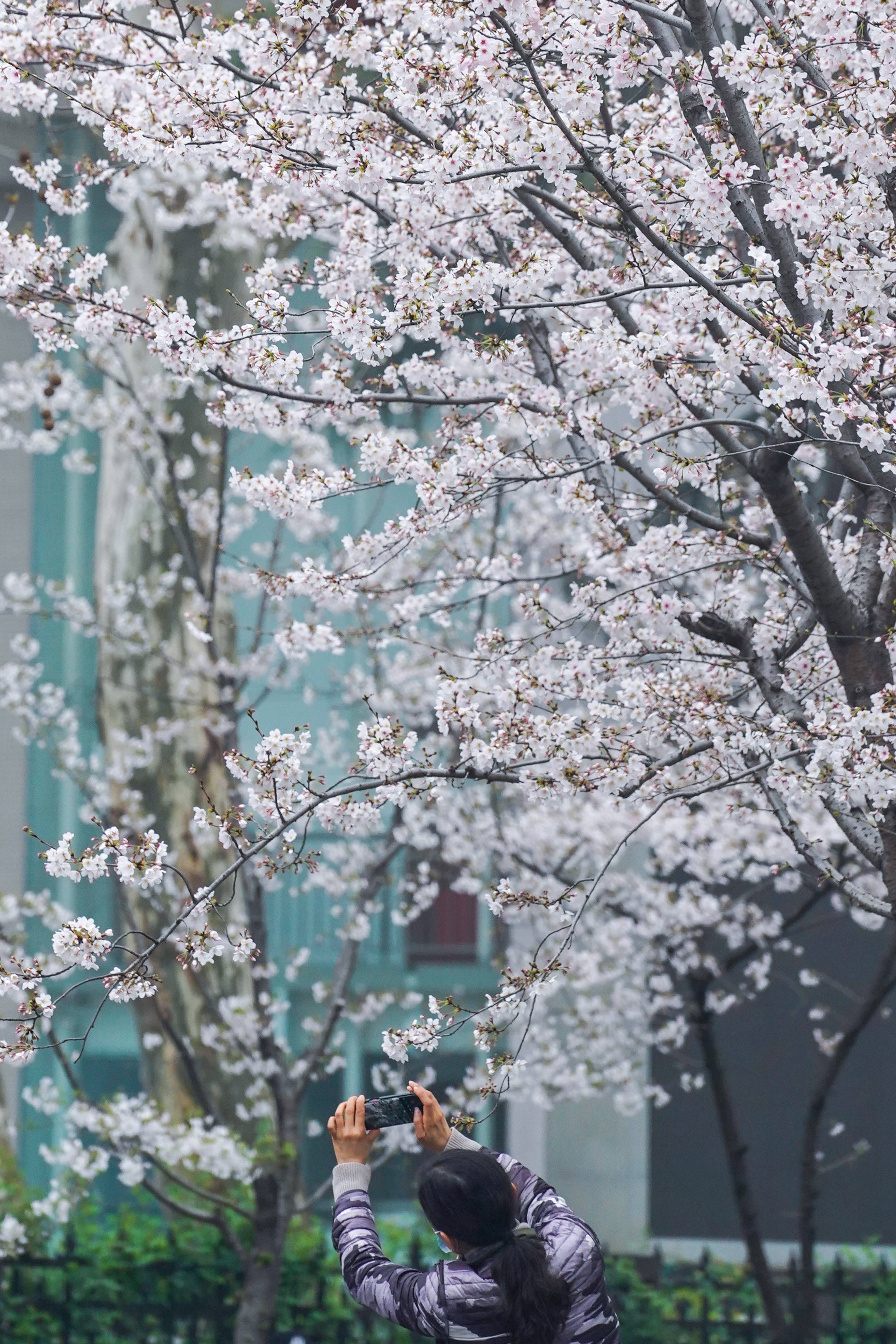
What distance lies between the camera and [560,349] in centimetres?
484

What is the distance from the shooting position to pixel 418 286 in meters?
3.74

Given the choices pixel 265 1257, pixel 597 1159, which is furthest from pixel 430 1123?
pixel 597 1159

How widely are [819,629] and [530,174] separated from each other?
1.83 metres

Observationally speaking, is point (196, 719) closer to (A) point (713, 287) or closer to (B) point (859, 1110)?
(B) point (859, 1110)

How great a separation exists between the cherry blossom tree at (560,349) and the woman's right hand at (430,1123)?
0.35 meters

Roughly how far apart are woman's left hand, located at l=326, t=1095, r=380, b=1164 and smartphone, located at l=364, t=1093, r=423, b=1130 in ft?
0.05

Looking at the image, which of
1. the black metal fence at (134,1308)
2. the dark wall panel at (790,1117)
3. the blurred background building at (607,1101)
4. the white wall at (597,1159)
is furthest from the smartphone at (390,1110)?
the white wall at (597,1159)

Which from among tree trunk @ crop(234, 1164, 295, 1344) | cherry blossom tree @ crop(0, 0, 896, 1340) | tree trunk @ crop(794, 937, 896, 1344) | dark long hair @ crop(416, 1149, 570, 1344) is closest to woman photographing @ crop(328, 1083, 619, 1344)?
dark long hair @ crop(416, 1149, 570, 1344)

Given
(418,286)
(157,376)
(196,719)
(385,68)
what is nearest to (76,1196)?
(196,719)

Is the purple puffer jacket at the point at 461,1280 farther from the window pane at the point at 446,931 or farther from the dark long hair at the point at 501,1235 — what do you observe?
the window pane at the point at 446,931

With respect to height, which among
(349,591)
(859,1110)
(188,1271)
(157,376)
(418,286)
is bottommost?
(188,1271)

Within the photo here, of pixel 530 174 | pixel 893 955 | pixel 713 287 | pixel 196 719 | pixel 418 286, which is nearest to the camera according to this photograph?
pixel 713 287

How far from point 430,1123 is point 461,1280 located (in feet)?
1.09

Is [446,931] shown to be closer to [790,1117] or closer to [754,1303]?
[790,1117]
